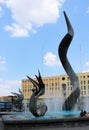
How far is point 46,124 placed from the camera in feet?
46.4

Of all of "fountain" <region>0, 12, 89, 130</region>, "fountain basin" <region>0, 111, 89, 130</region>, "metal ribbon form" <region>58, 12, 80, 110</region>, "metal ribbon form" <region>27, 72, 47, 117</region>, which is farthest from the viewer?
"metal ribbon form" <region>58, 12, 80, 110</region>

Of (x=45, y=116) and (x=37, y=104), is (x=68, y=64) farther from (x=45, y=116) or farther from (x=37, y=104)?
(x=37, y=104)

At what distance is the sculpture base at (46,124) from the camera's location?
13789mm

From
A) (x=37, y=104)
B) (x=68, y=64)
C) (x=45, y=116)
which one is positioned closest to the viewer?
(x=37, y=104)

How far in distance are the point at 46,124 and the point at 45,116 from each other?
4468mm

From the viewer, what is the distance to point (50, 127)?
14.2m

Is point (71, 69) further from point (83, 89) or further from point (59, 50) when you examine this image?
point (83, 89)

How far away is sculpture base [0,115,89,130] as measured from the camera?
13789mm

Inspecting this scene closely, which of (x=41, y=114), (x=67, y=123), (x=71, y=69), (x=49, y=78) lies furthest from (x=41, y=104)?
(x=49, y=78)

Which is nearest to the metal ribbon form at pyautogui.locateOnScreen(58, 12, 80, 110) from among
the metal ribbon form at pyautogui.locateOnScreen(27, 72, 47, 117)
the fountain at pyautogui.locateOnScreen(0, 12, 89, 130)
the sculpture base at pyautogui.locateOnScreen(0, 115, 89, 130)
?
the fountain at pyautogui.locateOnScreen(0, 12, 89, 130)

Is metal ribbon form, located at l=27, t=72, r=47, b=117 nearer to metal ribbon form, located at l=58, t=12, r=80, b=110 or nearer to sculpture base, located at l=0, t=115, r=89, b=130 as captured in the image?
sculpture base, located at l=0, t=115, r=89, b=130

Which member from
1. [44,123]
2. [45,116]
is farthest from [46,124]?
[45,116]

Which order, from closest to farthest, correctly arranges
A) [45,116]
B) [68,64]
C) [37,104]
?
[37,104] → [45,116] → [68,64]

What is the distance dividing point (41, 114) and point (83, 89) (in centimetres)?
7197
